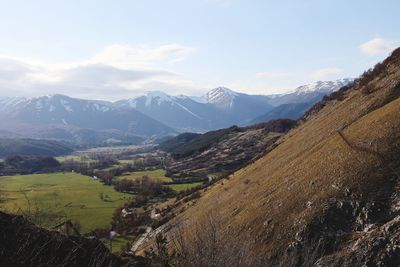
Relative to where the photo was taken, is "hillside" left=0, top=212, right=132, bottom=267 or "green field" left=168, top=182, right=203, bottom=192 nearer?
"hillside" left=0, top=212, right=132, bottom=267

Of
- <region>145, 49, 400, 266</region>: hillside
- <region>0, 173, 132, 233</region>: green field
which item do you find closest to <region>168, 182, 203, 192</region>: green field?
<region>0, 173, 132, 233</region>: green field

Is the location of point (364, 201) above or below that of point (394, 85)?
below

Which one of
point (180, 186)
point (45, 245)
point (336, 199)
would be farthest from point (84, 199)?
point (45, 245)

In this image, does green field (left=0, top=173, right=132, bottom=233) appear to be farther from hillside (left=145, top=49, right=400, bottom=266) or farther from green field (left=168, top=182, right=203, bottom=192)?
hillside (left=145, top=49, right=400, bottom=266)

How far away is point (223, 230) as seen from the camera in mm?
48625

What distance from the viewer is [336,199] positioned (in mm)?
40938

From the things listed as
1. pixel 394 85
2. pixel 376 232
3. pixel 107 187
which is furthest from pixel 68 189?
pixel 376 232

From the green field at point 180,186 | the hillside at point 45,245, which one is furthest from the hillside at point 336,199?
the green field at point 180,186

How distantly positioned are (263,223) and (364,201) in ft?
31.4

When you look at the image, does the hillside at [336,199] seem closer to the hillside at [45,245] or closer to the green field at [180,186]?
the hillside at [45,245]

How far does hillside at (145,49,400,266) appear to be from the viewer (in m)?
34.8

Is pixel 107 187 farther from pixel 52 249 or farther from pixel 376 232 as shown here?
pixel 52 249

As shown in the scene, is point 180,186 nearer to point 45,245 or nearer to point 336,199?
point 336,199

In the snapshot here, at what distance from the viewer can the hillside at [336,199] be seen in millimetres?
34750
